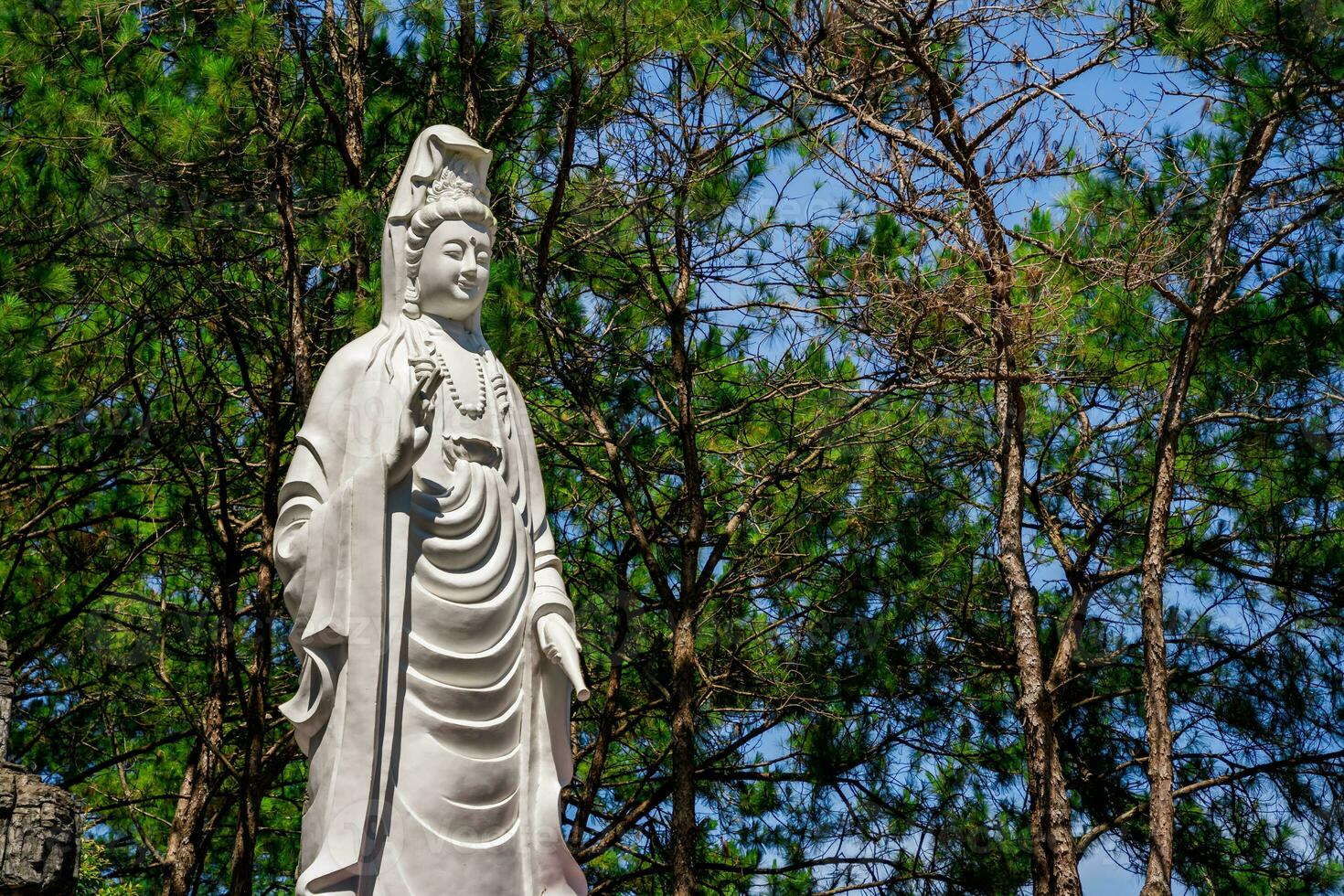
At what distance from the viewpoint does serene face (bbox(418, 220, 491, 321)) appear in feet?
21.2

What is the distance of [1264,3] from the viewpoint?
8758mm

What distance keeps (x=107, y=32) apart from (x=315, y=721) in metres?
5.70

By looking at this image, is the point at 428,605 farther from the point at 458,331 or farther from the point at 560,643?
the point at 458,331

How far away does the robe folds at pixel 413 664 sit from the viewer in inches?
224

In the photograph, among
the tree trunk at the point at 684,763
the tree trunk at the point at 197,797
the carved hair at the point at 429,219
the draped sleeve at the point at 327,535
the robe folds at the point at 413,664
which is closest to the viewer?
the robe folds at the point at 413,664

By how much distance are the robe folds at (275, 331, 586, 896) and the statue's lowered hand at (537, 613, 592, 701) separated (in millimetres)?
42

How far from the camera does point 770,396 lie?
10.2 metres

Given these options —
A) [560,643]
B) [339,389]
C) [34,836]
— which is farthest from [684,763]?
[34,836]

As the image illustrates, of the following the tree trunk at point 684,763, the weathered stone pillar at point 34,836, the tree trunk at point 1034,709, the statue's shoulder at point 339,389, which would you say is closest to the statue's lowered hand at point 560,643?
the statue's shoulder at point 339,389

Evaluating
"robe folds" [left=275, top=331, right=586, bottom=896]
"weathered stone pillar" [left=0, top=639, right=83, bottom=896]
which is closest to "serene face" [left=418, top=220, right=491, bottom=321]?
"robe folds" [left=275, top=331, right=586, bottom=896]

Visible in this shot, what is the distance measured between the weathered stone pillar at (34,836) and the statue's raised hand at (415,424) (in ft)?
5.82

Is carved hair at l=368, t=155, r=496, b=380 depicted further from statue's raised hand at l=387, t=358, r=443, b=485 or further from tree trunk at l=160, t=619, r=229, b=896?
tree trunk at l=160, t=619, r=229, b=896

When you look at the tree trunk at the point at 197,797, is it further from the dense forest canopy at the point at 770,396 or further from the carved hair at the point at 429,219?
the carved hair at the point at 429,219

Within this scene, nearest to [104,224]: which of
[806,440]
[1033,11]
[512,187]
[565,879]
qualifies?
[512,187]
